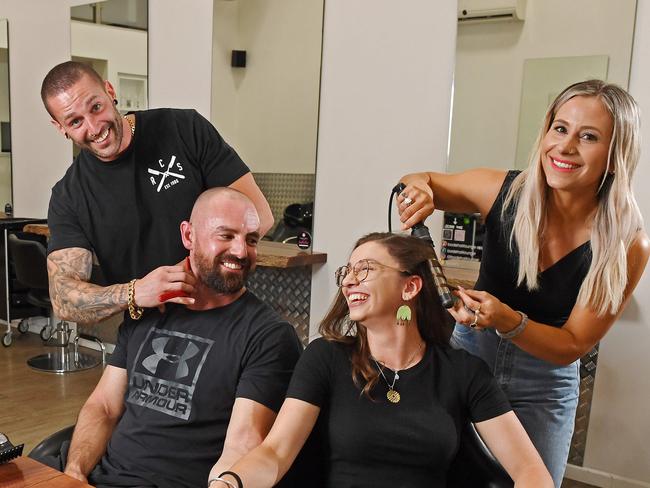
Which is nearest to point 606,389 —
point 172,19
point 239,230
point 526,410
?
point 526,410

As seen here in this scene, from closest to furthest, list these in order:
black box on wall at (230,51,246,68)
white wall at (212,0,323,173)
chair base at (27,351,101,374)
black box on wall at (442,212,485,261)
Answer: black box on wall at (442,212,485,261) < white wall at (212,0,323,173) < black box on wall at (230,51,246,68) < chair base at (27,351,101,374)

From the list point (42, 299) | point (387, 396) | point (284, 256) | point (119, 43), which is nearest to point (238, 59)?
point (119, 43)

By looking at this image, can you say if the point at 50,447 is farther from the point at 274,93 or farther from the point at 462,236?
the point at 274,93

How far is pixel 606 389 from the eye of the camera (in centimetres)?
307

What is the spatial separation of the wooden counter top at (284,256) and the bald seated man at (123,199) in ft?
4.79

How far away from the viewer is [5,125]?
559cm

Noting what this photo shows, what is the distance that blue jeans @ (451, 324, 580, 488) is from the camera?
1.75 meters

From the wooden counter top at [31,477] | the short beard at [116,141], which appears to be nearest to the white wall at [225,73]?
the short beard at [116,141]

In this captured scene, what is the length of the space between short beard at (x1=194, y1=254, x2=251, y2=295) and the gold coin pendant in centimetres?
54

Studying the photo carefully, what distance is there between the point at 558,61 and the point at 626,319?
4.26ft

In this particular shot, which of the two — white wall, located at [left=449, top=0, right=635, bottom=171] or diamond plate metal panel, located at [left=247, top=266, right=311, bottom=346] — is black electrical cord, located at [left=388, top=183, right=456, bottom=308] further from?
diamond plate metal panel, located at [left=247, top=266, right=311, bottom=346]

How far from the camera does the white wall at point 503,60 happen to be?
10.00 feet

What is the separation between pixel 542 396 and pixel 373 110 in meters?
2.27

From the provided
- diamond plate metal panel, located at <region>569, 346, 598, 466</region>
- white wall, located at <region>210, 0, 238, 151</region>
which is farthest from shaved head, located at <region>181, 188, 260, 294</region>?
white wall, located at <region>210, 0, 238, 151</region>
